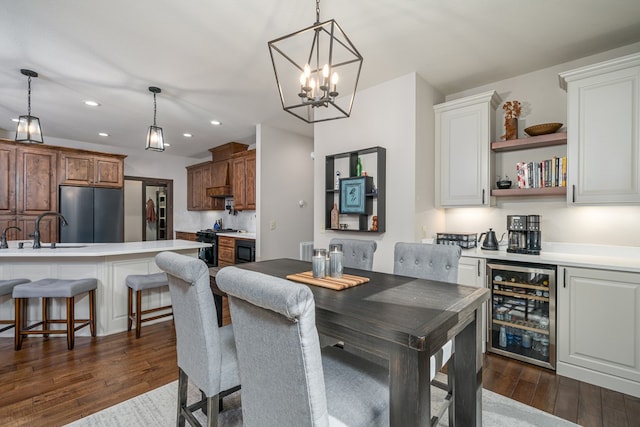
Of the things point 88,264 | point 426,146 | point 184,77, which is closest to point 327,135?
point 426,146

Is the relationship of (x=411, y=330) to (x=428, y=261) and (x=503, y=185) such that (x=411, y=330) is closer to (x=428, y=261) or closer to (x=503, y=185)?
(x=428, y=261)

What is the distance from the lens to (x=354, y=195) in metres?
3.37

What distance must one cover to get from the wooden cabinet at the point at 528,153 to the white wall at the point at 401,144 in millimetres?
683

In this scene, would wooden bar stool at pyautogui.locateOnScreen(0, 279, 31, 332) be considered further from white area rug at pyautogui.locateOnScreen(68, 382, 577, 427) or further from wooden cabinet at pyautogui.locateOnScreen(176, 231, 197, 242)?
wooden cabinet at pyautogui.locateOnScreen(176, 231, 197, 242)

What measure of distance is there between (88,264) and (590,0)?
4.78 meters

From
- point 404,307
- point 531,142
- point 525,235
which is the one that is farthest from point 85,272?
point 531,142

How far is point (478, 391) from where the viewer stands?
1519 mm

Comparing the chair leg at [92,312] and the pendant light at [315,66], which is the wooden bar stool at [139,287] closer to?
the chair leg at [92,312]

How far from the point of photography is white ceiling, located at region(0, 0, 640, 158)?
2.13 meters

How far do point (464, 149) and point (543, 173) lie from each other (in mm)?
737

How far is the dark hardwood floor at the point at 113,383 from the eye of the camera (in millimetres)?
1935

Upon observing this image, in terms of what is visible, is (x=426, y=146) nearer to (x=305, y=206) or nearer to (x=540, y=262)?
(x=540, y=262)

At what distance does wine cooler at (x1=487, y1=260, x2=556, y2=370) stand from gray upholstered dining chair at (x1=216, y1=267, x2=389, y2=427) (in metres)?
1.95

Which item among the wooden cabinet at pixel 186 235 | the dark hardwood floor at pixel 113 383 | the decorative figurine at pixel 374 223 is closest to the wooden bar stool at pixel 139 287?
the dark hardwood floor at pixel 113 383
